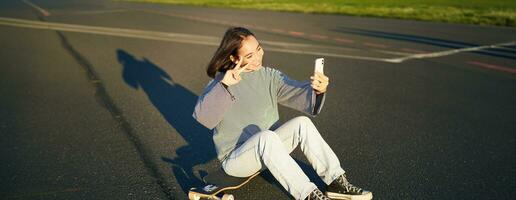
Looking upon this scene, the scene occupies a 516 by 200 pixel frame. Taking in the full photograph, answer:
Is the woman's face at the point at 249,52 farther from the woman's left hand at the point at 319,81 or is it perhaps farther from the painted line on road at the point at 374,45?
the painted line on road at the point at 374,45

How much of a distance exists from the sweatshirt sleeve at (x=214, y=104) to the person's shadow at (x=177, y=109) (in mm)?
704

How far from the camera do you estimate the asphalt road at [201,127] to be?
398 cm

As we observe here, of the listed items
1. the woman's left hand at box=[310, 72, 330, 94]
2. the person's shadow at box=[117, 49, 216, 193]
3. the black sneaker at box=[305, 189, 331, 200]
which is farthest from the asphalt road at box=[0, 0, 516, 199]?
the woman's left hand at box=[310, 72, 330, 94]

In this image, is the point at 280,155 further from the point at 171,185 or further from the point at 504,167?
the point at 504,167

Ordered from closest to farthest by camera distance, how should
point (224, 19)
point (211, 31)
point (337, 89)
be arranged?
point (337, 89) < point (211, 31) < point (224, 19)

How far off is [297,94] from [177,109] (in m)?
2.81

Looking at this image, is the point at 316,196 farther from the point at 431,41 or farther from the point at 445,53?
the point at 431,41

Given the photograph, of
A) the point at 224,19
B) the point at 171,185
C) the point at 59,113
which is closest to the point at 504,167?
the point at 171,185

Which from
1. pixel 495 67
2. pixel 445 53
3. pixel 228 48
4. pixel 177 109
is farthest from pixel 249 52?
pixel 445 53

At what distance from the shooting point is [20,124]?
5.53 metres

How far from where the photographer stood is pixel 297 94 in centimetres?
367

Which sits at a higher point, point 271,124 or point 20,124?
point 271,124

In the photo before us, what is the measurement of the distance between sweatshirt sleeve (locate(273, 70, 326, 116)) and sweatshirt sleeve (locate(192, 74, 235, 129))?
479mm

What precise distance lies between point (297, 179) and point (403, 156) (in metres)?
1.64
